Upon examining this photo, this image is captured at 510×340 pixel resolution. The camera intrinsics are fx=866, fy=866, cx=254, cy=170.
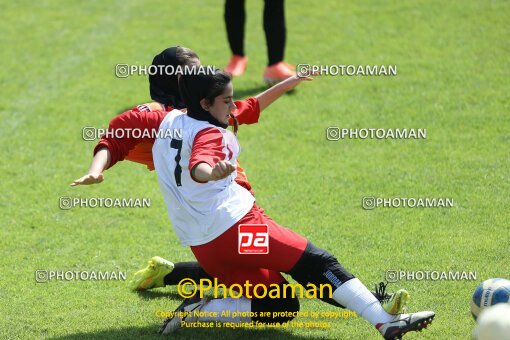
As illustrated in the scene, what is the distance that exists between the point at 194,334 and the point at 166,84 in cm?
167

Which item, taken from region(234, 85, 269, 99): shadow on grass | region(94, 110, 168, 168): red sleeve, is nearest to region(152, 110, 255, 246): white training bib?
region(94, 110, 168, 168): red sleeve

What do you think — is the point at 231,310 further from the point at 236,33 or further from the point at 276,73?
the point at 236,33

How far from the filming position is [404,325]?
16.8ft

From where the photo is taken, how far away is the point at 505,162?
27.2 ft

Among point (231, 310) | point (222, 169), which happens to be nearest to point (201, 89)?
point (222, 169)

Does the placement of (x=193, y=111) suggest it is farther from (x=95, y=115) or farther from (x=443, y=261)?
(x=95, y=115)

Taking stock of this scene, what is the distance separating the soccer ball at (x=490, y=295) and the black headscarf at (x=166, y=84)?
2.29 m

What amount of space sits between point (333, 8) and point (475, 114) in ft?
12.6

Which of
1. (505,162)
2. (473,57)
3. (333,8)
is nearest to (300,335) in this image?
(505,162)

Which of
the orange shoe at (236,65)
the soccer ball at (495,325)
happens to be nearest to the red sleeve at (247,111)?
the soccer ball at (495,325)

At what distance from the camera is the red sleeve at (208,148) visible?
191 inches

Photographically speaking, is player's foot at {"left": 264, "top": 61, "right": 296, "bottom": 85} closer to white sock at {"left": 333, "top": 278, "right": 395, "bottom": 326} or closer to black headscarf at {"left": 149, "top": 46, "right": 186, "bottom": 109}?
black headscarf at {"left": 149, "top": 46, "right": 186, "bottom": 109}

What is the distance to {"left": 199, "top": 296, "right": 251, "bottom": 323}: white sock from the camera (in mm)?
5531

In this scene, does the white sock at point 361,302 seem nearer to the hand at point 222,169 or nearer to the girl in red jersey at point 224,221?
the girl in red jersey at point 224,221
